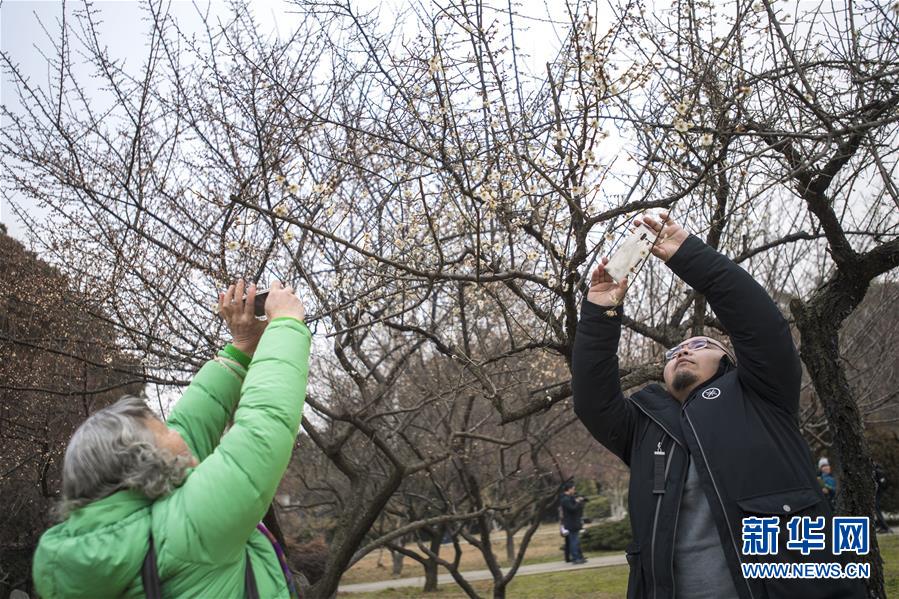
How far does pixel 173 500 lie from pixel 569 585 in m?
11.2

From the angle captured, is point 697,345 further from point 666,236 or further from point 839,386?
point 839,386

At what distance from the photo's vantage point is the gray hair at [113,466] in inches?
66.9

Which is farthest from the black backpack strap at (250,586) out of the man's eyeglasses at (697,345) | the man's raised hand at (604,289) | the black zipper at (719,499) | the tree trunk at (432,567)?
the tree trunk at (432,567)

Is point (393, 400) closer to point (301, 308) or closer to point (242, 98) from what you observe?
point (242, 98)

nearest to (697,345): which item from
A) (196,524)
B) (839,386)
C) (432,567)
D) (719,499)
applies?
(719,499)

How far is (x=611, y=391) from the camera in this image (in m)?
2.79

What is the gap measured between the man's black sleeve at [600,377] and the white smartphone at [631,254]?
0.15 m

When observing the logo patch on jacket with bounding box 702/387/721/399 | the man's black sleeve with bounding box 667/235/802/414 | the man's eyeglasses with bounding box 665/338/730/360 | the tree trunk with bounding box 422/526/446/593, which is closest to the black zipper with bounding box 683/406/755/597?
the logo patch on jacket with bounding box 702/387/721/399

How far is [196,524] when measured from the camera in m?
1.63

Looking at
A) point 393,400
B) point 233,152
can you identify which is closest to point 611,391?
point 233,152

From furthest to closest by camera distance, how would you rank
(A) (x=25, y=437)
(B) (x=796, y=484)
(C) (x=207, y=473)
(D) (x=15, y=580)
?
1. (D) (x=15, y=580)
2. (A) (x=25, y=437)
3. (B) (x=796, y=484)
4. (C) (x=207, y=473)

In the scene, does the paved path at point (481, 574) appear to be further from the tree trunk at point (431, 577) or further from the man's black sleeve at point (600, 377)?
the man's black sleeve at point (600, 377)

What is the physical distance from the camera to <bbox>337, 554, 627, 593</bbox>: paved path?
14.7m

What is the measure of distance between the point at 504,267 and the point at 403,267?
97.8 inches
